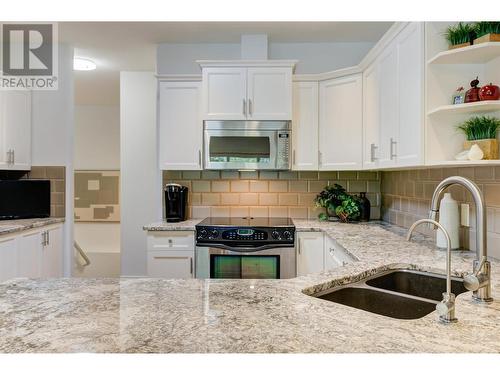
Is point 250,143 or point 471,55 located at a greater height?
point 471,55

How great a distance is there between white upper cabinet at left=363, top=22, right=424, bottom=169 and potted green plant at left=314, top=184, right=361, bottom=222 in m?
0.41

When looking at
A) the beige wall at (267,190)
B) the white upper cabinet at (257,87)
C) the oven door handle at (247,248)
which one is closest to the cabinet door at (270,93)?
the white upper cabinet at (257,87)

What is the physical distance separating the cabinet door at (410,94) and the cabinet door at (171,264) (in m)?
1.81

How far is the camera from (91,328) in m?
0.87

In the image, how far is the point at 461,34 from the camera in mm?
1795

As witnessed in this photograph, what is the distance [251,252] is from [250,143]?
0.98 m

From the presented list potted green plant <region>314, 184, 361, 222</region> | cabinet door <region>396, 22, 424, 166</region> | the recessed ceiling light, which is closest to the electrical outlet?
cabinet door <region>396, 22, 424, 166</region>

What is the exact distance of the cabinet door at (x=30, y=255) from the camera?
2.98m

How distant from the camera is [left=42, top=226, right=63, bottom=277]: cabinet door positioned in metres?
3.37

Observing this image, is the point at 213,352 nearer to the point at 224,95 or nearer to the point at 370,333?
the point at 370,333

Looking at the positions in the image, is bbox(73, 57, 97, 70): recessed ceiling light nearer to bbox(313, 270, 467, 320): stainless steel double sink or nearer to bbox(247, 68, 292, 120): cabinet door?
bbox(247, 68, 292, 120): cabinet door

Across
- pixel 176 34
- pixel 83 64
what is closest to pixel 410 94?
pixel 176 34

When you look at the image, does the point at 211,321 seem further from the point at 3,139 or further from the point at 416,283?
the point at 3,139

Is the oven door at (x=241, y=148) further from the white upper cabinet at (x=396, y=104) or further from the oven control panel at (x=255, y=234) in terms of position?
the white upper cabinet at (x=396, y=104)
